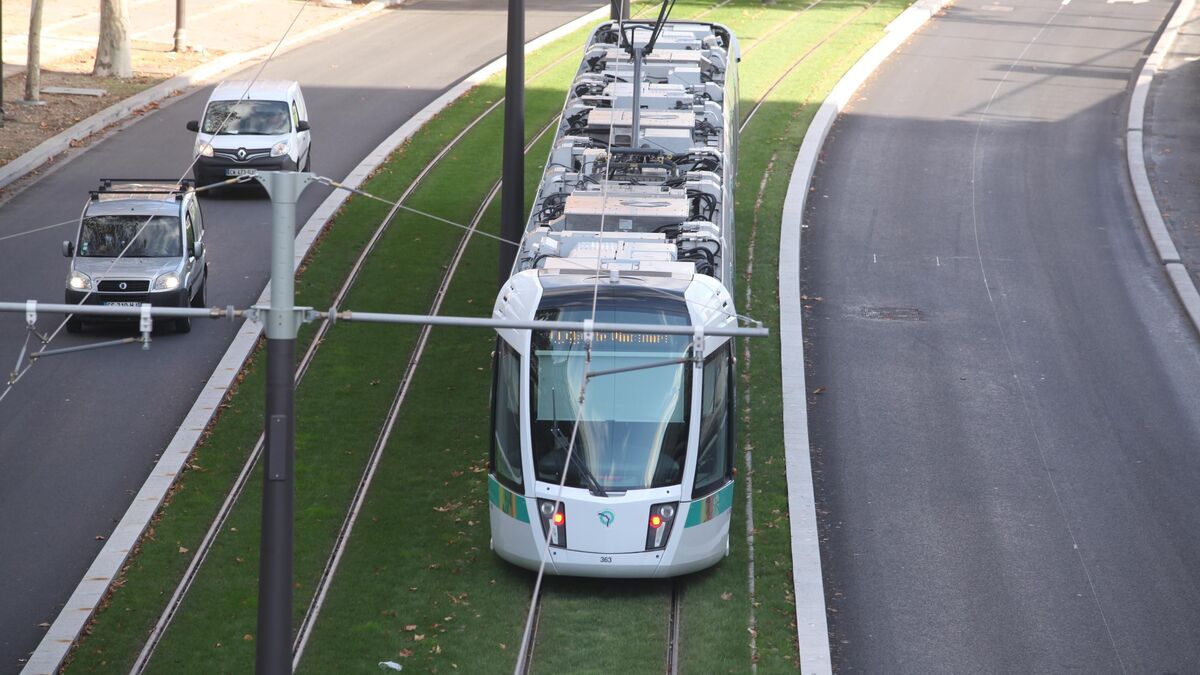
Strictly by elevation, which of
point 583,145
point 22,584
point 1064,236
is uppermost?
point 583,145

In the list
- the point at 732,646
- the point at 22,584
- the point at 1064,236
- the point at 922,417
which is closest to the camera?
the point at 732,646

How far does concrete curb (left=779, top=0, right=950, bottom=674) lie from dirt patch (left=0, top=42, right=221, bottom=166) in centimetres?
1607

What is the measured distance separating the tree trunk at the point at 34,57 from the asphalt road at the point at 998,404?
699 inches

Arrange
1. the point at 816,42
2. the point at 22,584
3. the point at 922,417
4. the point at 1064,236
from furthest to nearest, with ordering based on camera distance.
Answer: the point at 816,42
the point at 1064,236
the point at 922,417
the point at 22,584

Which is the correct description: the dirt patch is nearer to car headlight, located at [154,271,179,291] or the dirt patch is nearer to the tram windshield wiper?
car headlight, located at [154,271,179,291]

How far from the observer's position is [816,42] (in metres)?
43.4

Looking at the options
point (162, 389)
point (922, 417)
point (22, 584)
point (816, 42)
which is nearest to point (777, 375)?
point (922, 417)

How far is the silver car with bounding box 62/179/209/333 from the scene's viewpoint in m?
21.5

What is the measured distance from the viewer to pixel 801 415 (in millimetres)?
18922

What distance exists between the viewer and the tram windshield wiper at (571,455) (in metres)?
14.0

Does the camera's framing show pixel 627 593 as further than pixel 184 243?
No

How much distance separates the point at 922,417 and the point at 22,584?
35.9ft

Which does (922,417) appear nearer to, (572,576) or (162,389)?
(572,576)

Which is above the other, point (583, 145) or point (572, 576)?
point (583, 145)
